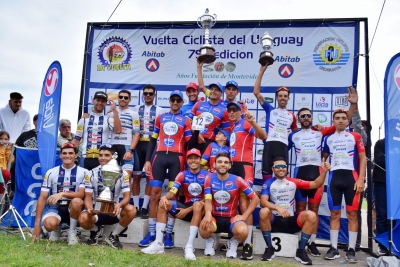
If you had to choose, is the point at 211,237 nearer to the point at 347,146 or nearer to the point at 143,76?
the point at 347,146

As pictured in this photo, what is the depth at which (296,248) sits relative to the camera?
5.12 meters

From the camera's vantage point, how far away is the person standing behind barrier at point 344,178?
17.1 ft

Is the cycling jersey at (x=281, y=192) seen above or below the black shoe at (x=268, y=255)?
above

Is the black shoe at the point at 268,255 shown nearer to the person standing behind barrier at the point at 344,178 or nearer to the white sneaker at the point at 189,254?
the person standing behind barrier at the point at 344,178

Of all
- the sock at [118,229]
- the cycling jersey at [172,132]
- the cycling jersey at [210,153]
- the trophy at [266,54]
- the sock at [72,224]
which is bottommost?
the sock at [118,229]

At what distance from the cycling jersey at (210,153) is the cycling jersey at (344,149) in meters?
1.45

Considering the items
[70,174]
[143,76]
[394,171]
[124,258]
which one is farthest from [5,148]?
[394,171]

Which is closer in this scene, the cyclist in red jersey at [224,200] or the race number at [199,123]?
the cyclist in red jersey at [224,200]

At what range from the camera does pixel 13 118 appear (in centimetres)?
724

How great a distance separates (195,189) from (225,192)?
49 cm

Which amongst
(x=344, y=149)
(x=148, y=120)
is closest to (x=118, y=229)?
(x=148, y=120)

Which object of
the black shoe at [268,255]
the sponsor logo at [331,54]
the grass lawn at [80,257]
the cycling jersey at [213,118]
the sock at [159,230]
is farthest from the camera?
the sponsor logo at [331,54]

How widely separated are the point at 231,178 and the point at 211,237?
80 centimetres

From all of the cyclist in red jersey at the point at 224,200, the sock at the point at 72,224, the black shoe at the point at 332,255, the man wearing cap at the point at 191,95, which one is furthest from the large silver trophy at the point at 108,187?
the black shoe at the point at 332,255
